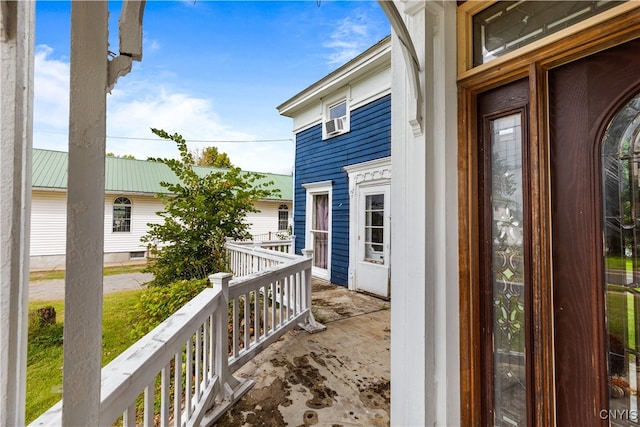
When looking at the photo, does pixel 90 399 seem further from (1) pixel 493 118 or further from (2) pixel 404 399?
(1) pixel 493 118

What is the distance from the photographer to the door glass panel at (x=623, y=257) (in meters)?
1.08

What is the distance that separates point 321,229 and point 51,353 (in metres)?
5.00

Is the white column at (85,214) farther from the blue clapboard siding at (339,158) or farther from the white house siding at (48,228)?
the white house siding at (48,228)

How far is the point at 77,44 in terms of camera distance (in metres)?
0.78

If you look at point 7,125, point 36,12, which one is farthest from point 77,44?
point 7,125

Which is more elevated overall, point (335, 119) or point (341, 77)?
point (341, 77)

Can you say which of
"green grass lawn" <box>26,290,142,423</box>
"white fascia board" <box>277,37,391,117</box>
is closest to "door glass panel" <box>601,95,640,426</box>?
"green grass lawn" <box>26,290,142,423</box>

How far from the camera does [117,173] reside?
11172 millimetres

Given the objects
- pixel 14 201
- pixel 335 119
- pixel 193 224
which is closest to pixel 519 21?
pixel 14 201

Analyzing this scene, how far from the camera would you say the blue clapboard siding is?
17.7 feet

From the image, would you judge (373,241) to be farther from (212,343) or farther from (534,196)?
(534,196)

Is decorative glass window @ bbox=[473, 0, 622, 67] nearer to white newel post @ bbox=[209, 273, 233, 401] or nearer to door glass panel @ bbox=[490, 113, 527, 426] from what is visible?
door glass panel @ bbox=[490, 113, 527, 426]

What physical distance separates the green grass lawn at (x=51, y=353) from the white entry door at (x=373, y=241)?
3.77 meters

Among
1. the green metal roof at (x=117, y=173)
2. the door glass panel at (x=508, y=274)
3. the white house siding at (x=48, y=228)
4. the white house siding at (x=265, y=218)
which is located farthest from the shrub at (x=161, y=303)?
the white house siding at (x=265, y=218)
